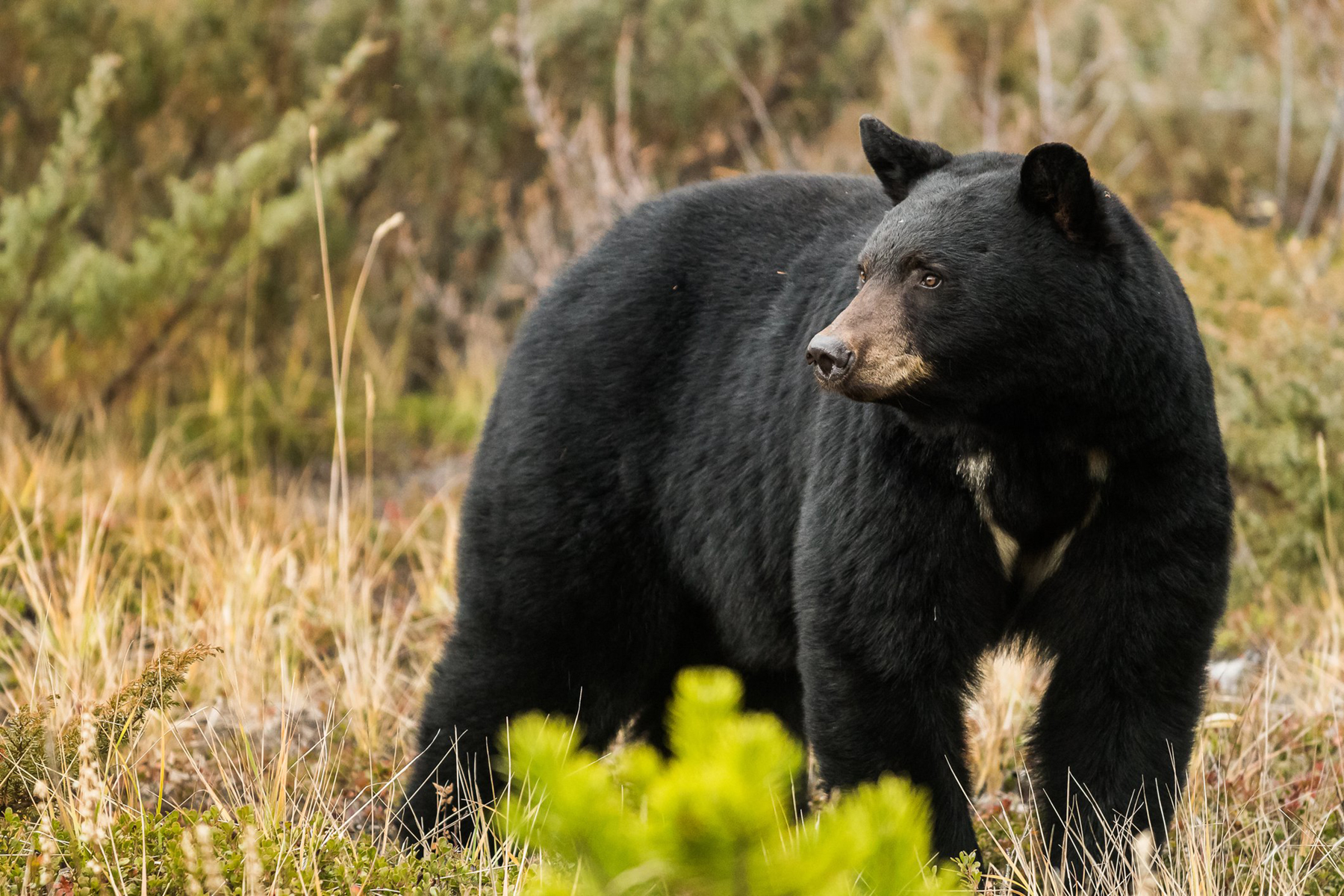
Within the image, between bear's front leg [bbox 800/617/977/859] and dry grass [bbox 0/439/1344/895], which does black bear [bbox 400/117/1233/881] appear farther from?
dry grass [bbox 0/439/1344/895]

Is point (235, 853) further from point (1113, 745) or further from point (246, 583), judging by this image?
point (246, 583)

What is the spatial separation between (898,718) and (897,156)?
43.0 inches

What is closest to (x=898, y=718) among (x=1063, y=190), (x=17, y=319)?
(x=1063, y=190)

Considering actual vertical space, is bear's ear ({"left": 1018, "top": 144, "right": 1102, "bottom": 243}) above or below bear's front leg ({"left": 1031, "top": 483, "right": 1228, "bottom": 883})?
above

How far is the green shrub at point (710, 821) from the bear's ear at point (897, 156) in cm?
168

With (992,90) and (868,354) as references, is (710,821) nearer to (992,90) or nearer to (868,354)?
(868,354)

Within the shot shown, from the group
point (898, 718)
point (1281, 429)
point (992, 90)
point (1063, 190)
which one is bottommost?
point (1281, 429)

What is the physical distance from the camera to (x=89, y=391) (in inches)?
262

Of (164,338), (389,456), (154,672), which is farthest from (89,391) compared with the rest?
(154,672)

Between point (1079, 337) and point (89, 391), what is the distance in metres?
5.32

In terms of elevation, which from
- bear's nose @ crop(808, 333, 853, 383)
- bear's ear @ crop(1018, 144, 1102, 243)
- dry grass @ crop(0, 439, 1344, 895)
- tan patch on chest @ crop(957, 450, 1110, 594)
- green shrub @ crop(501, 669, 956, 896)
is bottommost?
dry grass @ crop(0, 439, 1344, 895)

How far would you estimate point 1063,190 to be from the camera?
2.53 m

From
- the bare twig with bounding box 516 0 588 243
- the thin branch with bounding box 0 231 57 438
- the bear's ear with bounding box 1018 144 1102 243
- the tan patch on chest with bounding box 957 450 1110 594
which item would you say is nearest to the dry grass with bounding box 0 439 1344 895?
the thin branch with bounding box 0 231 57 438

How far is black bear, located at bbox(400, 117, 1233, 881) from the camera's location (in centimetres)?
257
